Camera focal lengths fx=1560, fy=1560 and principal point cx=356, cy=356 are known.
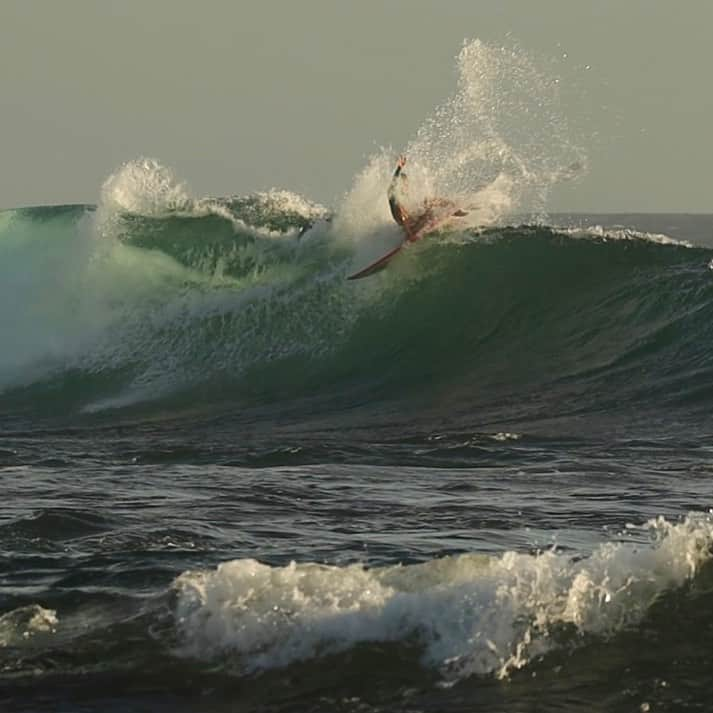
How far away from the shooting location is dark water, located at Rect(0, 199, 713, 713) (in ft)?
22.6

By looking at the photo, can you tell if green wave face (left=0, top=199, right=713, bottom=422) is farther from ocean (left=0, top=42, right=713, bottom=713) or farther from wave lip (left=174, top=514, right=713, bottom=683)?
wave lip (left=174, top=514, right=713, bottom=683)

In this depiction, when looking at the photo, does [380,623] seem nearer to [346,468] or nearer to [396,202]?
[346,468]

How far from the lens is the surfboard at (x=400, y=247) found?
22.7m

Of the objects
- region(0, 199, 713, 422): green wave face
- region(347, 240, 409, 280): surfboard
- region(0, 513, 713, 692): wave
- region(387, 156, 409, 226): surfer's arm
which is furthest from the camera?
region(347, 240, 409, 280): surfboard

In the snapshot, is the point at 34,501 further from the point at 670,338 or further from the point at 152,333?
the point at 152,333

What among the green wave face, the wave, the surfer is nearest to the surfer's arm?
the surfer

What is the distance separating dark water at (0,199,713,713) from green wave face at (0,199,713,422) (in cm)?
5

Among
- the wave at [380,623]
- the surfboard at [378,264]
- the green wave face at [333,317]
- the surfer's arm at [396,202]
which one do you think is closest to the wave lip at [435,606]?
the wave at [380,623]

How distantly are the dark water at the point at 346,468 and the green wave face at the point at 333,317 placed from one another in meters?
0.05

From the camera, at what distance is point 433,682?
21.8 feet

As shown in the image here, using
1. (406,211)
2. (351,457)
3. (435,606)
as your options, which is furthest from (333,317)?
(435,606)

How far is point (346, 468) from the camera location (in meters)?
13.0

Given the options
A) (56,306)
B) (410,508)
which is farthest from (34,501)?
(56,306)

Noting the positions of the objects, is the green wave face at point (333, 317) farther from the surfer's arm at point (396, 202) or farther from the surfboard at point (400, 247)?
the surfer's arm at point (396, 202)
